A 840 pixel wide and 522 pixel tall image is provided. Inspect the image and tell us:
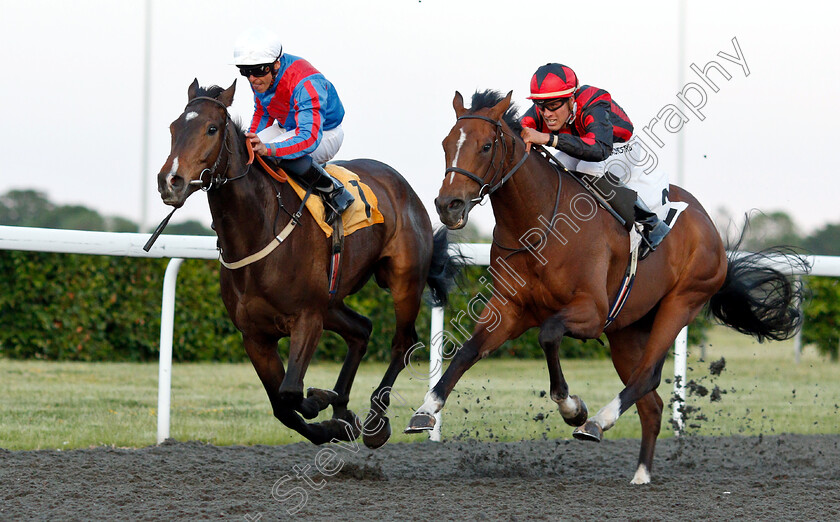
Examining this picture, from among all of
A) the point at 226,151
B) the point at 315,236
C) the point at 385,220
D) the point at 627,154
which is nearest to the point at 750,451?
the point at 627,154

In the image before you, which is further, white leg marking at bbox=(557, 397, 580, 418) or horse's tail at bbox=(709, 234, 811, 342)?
horse's tail at bbox=(709, 234, 811, 342)

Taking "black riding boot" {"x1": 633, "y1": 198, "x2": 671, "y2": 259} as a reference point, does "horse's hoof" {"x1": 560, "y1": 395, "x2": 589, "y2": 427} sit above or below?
below

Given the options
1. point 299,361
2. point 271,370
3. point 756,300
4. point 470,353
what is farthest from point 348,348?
point 756,300

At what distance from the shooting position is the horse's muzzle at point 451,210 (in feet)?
12.1

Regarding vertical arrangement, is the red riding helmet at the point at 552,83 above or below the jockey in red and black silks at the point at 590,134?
above

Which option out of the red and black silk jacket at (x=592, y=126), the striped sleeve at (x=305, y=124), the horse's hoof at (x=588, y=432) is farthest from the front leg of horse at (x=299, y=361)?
the red and black silk jacket at (x=592, y=126)

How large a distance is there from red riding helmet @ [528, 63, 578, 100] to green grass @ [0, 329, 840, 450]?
1.83 m

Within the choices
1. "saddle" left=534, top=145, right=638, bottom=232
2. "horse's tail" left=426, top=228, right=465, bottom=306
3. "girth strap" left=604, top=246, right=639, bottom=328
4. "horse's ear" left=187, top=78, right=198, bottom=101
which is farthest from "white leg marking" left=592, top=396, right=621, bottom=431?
"horse's ear" left=187, top=78, right=198, bottom=101

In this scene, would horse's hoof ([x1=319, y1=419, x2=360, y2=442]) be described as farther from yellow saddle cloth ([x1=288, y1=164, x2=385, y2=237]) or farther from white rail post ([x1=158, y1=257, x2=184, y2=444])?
white rail post ([x1=158, y1=257, x2=184, y2=444])

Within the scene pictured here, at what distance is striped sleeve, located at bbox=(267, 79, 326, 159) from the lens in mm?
4438

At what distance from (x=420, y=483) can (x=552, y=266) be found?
1210mm

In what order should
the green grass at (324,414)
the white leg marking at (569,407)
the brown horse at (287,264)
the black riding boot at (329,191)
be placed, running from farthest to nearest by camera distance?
the green grass at (324,414)
the black riding boot at (329,191)
the white leg marking at (569,407)
the brown horse at (287,264)

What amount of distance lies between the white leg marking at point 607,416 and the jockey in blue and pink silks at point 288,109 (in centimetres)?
159

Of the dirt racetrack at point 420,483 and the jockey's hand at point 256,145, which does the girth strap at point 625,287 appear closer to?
the dirt racetrack at point 420,483
